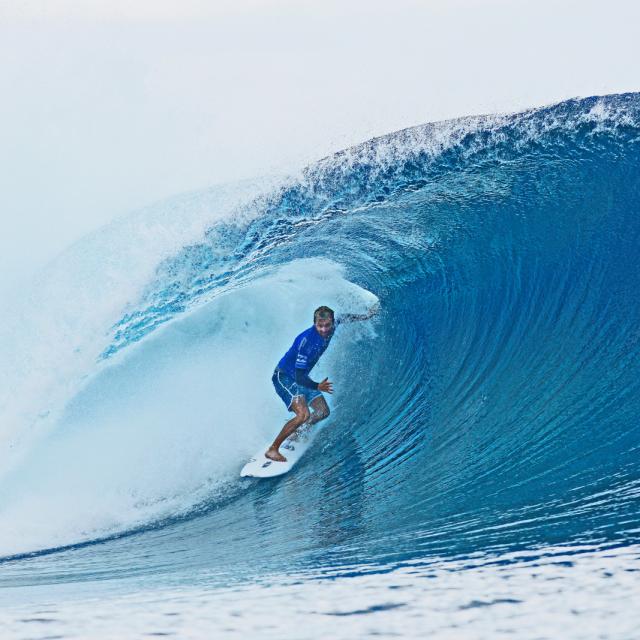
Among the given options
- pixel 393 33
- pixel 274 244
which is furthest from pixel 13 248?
pixel 393 33

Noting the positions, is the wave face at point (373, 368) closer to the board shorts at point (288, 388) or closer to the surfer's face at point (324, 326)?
the board shorts at point (288, 388)

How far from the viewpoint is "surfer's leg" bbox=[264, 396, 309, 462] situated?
5820 mm

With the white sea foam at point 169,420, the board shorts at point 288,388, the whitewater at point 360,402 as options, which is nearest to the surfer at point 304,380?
the board shorts at point 288,388

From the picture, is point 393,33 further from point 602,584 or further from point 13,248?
point 602,584

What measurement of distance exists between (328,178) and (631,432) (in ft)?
13.4

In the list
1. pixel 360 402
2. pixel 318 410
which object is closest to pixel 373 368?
pixel 360 402

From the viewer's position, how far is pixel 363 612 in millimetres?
3045

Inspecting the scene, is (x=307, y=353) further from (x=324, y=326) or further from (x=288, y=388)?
(x=288, y=388)

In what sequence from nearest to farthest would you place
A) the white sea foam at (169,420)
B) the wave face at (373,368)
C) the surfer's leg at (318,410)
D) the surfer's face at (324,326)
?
the wave face at (373,368) → the surfer's face at (324,326) → the white sea foam at (169,420) → the surfer's leg at (318,410)

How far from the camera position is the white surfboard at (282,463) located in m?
5.91

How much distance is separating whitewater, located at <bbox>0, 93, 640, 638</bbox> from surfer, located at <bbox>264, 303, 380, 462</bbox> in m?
0.29

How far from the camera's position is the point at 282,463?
5.95 m

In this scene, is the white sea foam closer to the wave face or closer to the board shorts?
the wave face

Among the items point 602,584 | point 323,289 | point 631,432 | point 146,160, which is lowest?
point 602,584
